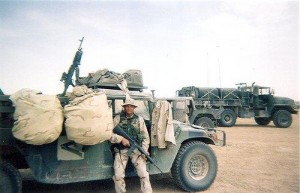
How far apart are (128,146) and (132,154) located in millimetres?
163

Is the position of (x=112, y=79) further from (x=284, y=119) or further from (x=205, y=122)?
(x=284, y=119)

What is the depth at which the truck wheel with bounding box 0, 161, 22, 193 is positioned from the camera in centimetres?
394

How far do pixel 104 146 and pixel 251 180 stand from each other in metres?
3.24

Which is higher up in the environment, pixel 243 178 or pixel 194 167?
pixel 194 167

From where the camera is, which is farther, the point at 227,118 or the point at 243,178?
the point at 227,118

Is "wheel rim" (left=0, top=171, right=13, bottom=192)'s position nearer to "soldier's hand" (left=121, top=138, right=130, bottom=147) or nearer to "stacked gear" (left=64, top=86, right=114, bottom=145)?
"stacked gear" (left=64, top=86, right=114, bottom=145)

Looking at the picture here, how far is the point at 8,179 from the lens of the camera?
397 centimetres

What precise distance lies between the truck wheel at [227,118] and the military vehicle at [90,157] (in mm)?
12793

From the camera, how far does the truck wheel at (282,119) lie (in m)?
18.7

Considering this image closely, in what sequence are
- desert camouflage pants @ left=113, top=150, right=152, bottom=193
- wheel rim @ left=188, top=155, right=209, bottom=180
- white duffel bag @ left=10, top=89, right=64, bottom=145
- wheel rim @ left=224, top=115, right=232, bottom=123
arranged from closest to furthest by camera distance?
white duffel bag @ left=10, top=89, right=64, bottom=145
desert camouflage pants @ left=113, top=150, right=152, bottom=193
wheel rim @ left=188, top=155, right=209, bottom=180
wheel rim @ left=224, top=115, right=232, bottom=123

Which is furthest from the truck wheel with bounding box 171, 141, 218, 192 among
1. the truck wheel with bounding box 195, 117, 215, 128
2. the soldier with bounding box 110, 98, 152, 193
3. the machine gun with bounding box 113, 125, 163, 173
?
the truck wheel with bounding box 195, 117, 215, 128

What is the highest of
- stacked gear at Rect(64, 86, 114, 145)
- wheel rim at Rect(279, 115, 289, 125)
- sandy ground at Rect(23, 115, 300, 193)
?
stacked gear at Rect(64, 86, 114, 145)

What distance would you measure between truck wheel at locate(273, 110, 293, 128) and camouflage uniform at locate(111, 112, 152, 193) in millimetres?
16097

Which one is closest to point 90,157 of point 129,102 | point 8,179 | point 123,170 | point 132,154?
point 123,170
